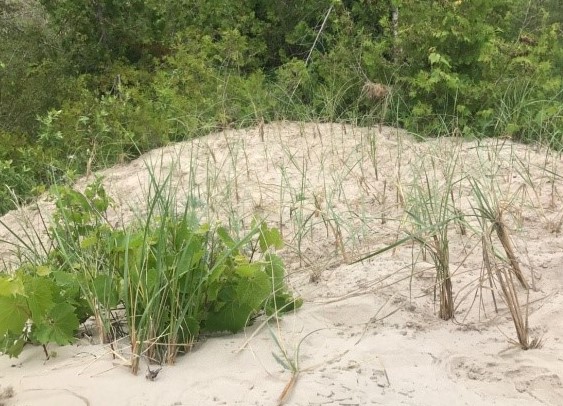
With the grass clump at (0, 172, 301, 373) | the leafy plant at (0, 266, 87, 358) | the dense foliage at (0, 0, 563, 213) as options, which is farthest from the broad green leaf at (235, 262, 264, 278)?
the dense foliage at (0, 0, 563, 213)

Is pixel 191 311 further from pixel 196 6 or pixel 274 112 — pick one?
pixel 196 6

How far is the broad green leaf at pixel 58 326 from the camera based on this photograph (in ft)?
8.32

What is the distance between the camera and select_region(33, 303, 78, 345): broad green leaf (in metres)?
2.54

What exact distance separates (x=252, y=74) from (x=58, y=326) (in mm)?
5422

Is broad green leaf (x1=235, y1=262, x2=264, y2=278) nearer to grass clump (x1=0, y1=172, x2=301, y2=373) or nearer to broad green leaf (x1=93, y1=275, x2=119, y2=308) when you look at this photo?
grass clump (x1=0, y1=172, x2=301, y2=373)

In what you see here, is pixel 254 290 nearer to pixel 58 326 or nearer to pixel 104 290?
pixel 104 290

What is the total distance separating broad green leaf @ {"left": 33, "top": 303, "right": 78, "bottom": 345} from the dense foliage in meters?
2.48

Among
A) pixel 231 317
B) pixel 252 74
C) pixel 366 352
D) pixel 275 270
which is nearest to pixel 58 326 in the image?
pixel 231 317

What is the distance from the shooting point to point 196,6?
8852mm

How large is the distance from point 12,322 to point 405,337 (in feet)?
4.50

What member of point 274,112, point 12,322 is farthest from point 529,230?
point 274,112

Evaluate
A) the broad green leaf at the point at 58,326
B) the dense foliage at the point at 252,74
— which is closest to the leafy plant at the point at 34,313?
the broad green leaf at the point at 58,326

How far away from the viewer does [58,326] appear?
2.58m

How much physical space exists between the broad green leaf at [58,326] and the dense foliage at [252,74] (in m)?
2.48
